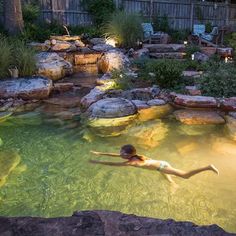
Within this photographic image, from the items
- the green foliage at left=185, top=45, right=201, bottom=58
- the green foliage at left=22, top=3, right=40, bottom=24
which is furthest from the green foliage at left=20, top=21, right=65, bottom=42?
the green foliage at left=185, top=45, right=201, bottom=58

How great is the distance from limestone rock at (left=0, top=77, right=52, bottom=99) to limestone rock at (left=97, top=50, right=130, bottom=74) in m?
2.69

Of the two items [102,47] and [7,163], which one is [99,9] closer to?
[102,47]

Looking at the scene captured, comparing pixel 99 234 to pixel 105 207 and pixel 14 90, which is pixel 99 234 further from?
pixel 14 90

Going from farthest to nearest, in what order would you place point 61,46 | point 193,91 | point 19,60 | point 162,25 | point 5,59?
point 162,25 → point 61,46 → point 19,60 → point 5,59 → point 193,91

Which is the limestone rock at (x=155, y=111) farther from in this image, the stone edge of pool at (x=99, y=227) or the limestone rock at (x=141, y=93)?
the stone edge of pool at (x=99, y=227)

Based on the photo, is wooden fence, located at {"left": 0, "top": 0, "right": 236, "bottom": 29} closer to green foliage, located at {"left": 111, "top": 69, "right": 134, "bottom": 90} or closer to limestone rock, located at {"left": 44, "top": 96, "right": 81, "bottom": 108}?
green foliage, located at {"left": 111, "top": 69, "right": 134, "bottom": 90}

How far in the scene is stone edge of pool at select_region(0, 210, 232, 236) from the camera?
185cm

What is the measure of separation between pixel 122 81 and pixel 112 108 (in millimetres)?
1707

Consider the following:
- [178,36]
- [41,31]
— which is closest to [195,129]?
[41,31]

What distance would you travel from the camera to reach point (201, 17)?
730 inches

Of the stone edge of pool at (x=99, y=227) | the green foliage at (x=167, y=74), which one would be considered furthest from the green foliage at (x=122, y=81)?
the stone edge of pool at (x=99, y=227)

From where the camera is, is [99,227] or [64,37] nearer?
[99,227]

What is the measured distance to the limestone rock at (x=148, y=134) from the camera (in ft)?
18.6

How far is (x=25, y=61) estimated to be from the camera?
9.23 meters
